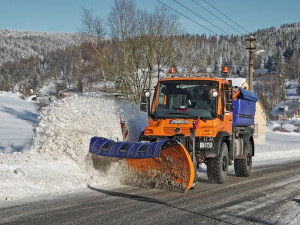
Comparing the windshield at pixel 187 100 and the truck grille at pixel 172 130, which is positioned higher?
the windshield at pixel 187 100

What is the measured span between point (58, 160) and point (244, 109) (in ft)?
17.6

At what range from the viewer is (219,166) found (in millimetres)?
8922

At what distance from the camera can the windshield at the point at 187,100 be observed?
903 cm

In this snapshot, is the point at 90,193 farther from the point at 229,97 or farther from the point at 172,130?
the point at 229,97

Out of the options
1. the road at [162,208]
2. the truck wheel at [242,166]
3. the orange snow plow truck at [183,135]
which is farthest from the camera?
the truck wheel at [242,166]

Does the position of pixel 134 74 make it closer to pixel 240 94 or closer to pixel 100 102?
pixel 100 102

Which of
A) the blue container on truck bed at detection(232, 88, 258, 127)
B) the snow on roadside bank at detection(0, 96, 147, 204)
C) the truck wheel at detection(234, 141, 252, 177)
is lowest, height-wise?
the truck wheel at detection(234, 141, 252, 177)

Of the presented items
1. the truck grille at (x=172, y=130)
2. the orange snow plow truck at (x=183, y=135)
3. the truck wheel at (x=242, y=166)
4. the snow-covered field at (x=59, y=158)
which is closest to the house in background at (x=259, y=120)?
the truck wheel at (x=242, y=166)

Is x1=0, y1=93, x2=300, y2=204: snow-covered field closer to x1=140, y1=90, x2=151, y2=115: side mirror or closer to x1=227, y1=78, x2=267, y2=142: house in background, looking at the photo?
x1=140, y1=90, x2=151, y2=115: side mirror

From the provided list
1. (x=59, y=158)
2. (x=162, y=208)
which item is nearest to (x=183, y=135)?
(x=162, y=208)

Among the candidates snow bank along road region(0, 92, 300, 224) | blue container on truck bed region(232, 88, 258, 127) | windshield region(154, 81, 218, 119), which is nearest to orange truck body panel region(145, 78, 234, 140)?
windshield region(154, 81, 218, 119)

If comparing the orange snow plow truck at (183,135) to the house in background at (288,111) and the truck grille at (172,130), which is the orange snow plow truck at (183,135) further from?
the house in background at (288,111)

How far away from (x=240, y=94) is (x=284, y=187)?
281cm

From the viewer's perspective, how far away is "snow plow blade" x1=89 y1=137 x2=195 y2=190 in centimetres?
756
